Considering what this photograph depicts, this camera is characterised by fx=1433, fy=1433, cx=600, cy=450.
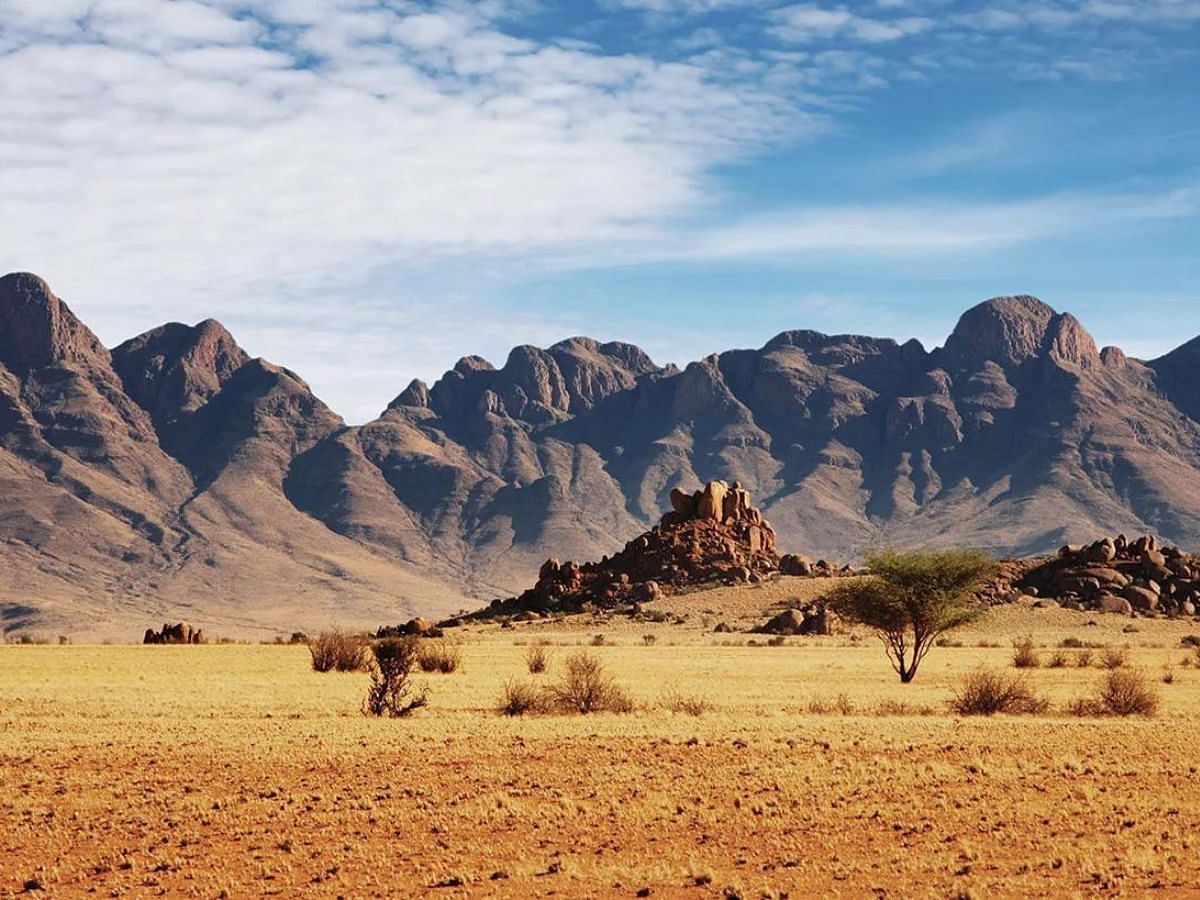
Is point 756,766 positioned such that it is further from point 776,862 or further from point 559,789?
point 776,862

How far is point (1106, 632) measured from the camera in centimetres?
7550

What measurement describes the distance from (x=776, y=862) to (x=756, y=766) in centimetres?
642

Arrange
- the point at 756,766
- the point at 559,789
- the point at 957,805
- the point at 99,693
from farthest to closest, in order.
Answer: the point at 99,693 → the point at 756,766 → the point at 559,789 → the point at 957,805

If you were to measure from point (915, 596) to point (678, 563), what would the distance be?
5319 centimetres

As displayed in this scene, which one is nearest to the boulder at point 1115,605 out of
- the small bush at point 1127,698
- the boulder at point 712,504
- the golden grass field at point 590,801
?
the boulder at point 712,504

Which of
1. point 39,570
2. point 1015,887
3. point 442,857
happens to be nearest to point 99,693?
point 442,857

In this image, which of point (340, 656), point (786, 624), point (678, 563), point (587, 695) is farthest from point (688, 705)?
point (678, 563)

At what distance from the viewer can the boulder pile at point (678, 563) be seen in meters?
96.1

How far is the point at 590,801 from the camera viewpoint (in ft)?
63.5

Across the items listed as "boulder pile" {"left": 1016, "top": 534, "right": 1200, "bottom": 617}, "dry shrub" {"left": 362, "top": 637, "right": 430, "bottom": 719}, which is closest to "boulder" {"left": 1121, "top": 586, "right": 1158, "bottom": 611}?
"boulder pile" {"left": 1016, "top": 534, "right": 1200, "bottom": 617}

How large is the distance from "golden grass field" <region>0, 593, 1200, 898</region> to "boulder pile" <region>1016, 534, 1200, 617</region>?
170 feet

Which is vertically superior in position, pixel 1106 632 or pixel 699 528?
pixel 699 528

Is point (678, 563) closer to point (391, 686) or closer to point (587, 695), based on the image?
point (587, 695)

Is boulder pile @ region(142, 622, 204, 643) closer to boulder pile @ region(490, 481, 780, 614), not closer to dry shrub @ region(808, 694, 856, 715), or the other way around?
boulder pile @ region(490, 481, 780, 614)
